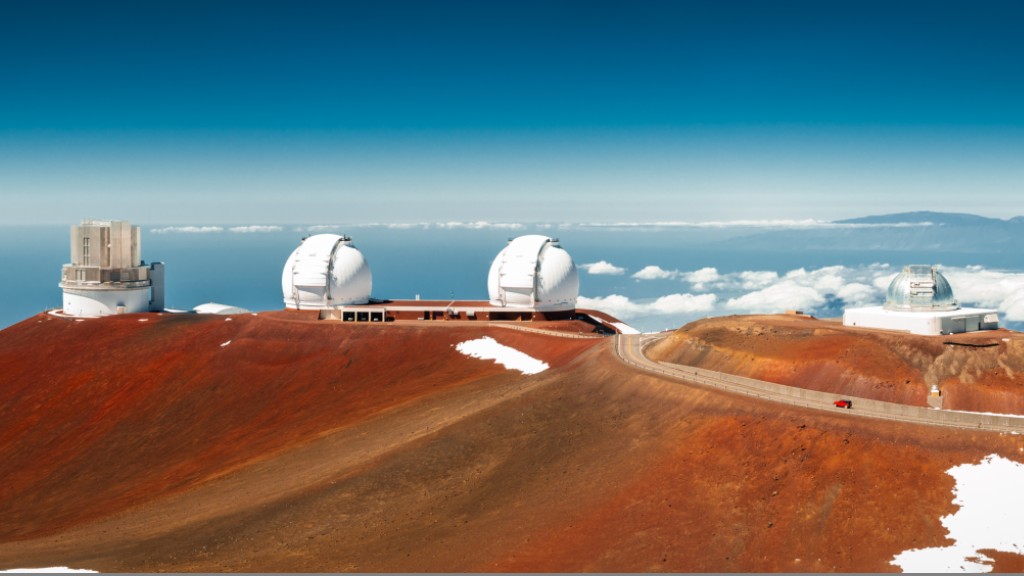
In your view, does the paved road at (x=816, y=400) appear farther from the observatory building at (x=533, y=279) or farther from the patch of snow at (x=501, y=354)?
the observatory building at (x=533, y=279)

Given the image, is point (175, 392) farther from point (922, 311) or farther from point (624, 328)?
point (922, 311)

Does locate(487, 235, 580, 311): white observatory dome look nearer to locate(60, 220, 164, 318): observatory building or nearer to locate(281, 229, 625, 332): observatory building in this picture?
locate(281, 229, 625, 332): observatory building

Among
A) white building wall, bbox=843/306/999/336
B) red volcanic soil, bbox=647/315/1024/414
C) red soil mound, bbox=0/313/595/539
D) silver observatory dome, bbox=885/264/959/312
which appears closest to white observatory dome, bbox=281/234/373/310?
red soil mound, bbox=0/313/595/539

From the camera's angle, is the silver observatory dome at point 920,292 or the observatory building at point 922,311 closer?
the observatory building at point 922,311

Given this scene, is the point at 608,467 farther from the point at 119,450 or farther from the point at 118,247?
the point at 118,247

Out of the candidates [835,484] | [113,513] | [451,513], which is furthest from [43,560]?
[835,484]

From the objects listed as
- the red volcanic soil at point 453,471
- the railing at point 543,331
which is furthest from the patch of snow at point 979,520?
the railing at point 543,331
